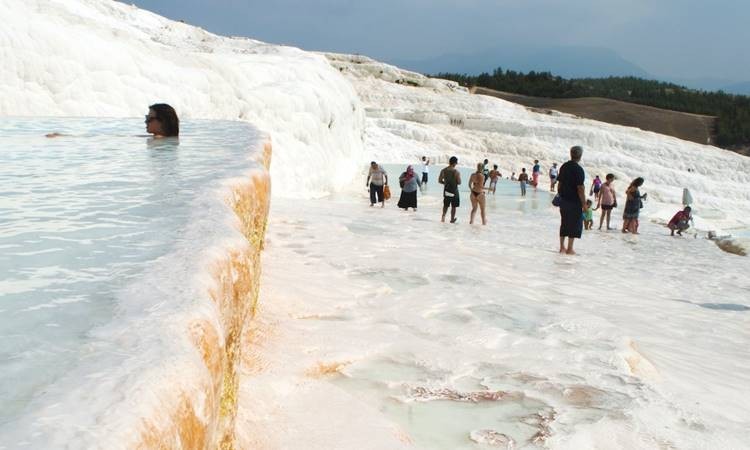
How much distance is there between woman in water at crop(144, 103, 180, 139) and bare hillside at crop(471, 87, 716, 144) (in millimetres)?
48652

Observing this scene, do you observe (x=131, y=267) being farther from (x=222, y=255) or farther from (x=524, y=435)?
(x=524, y=435)

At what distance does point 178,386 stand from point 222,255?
32.5 inches

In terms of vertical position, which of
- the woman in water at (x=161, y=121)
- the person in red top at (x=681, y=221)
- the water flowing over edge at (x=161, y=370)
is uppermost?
the woman in water at (x=161, y=121)

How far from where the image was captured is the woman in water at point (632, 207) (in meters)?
12.9

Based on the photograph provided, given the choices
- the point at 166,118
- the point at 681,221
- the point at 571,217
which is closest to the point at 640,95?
the point at 681,221

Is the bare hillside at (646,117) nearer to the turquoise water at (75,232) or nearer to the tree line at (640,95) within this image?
the tree line at (640,95)

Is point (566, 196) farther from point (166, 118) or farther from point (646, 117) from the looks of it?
point (646, 117)

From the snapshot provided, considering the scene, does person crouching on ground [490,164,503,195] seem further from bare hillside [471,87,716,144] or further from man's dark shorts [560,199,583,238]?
bare hillside [471,87,716,144]

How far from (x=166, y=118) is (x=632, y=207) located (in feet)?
33.2

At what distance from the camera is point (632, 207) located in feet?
42.9

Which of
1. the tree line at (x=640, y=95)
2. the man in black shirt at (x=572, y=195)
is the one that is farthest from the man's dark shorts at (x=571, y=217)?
the tree line at (x=640, y=95)

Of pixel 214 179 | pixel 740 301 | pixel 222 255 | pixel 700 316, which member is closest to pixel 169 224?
pixel 222 255

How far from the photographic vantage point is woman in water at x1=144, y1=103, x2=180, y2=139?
567 cm

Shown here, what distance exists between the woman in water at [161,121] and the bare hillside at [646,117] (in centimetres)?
4865
